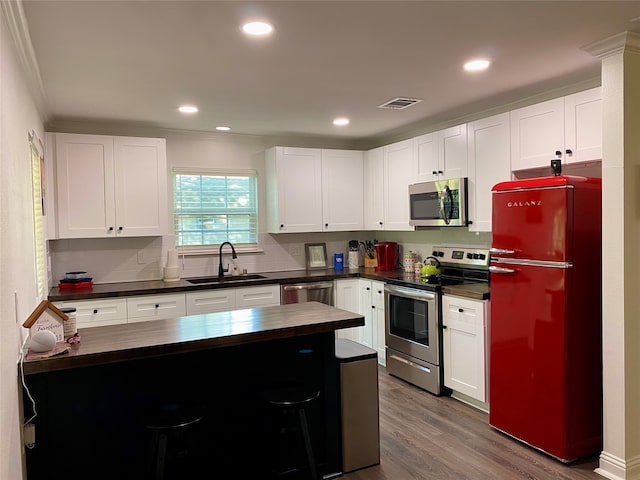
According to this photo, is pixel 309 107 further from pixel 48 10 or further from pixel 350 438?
pixel 350 438

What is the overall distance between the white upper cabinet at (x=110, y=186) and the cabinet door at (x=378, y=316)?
2.10 metres

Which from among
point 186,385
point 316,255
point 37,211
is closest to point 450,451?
point 186,385

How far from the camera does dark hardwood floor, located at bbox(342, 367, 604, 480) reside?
2.75 meters

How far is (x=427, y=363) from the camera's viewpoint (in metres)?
4.01

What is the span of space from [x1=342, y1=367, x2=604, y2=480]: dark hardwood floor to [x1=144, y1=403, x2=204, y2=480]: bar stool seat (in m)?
0.97

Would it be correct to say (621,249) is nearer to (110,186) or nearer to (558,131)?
(558,131)

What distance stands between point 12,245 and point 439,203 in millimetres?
3220

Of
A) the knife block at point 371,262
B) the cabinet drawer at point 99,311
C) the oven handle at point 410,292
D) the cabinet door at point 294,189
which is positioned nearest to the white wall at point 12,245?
the cabinet drawer at point 99,311

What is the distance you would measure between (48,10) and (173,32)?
0.53 meters

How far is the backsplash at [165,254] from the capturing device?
4.38 meters

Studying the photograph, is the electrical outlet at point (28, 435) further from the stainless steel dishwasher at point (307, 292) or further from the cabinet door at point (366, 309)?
the cabinet door at point (366, 309)

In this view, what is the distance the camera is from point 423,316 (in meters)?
4.01

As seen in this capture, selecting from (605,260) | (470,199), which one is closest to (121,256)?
(470,199)

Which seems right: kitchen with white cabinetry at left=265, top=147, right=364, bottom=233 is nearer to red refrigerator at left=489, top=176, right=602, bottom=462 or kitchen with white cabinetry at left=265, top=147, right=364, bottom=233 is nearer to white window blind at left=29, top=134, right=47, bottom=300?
white window blind at left=29, top=134, right=47, bottom=300
